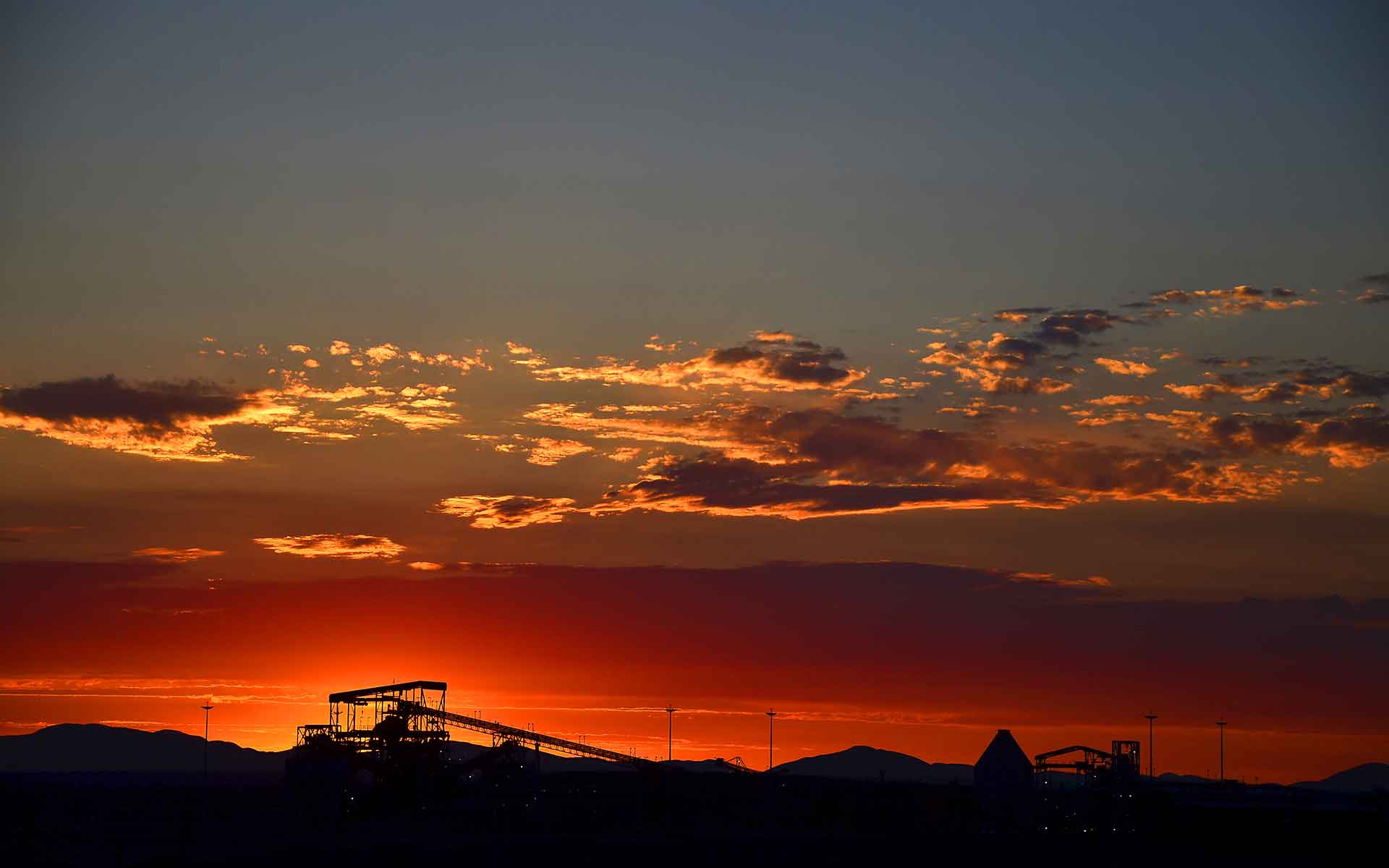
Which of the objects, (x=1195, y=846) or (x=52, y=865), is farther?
(x=1195, y=846)

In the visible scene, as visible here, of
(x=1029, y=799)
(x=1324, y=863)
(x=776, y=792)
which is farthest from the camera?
(x=776, y=792)

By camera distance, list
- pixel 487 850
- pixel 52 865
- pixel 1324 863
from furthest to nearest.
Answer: pixel 1324 863, pixel 487 850, pixel 52 865

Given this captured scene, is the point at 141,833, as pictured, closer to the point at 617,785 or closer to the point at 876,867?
the point at 876,867

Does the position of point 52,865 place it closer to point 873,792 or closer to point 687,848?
point 687,848

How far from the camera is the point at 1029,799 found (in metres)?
145

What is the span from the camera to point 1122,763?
522 feet

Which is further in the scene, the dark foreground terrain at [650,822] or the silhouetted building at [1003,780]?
Answer: the silhouetted building at [1003,780]

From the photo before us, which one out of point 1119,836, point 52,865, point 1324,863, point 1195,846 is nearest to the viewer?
point 52,865

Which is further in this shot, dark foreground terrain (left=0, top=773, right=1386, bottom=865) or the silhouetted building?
the silhouetted building

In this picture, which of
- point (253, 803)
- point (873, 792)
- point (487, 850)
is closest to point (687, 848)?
point (487, 850)

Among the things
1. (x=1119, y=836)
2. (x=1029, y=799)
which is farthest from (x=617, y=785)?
(x=1119, y=836)

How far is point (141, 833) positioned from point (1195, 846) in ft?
287

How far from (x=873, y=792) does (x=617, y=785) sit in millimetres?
33643

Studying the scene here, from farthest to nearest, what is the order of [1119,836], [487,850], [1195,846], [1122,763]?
1. [1122,763]
2. [1119,836]
3. [1195,846]
4. [487,850]
